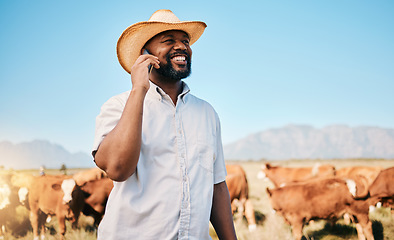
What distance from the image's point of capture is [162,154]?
167 centimetres

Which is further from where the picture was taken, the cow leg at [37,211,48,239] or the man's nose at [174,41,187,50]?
the cow leg at [37,211,48,239]

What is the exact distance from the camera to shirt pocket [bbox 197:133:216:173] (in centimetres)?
180

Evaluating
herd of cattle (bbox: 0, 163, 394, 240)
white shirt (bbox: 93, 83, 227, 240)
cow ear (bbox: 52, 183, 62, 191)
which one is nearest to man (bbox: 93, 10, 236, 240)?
white shirt (bbox: 93, 83, 227, 240)

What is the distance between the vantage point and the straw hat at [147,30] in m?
2.01

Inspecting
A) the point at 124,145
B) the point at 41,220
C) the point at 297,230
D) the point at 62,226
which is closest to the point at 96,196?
the point at 62,226

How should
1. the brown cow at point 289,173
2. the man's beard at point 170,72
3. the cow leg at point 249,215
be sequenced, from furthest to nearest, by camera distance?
the brown cow at point 289,173 → the cow leg at point 249,215 → the man's beard at point 170,72

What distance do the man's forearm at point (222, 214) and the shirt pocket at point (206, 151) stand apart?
0.78ft

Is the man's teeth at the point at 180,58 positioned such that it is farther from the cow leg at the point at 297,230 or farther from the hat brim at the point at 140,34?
the cow leg at the point at 297,230

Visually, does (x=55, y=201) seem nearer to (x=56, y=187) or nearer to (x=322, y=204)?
(x=56, y=187)

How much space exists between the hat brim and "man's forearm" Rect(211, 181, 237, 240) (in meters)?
1.01

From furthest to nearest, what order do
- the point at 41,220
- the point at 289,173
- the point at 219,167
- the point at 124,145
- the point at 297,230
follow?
the point at 289,173
the point at 41,220
the point at 297,230
the point at 219,167
the point at 124,145

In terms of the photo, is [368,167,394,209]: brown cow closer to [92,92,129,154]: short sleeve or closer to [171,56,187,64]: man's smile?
[171,56,187,64]: man's smile

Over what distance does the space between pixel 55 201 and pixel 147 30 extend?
253 inches

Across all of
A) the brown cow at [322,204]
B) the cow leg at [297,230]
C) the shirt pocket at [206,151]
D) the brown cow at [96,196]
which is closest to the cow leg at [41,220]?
the brown cow at [96,196]
